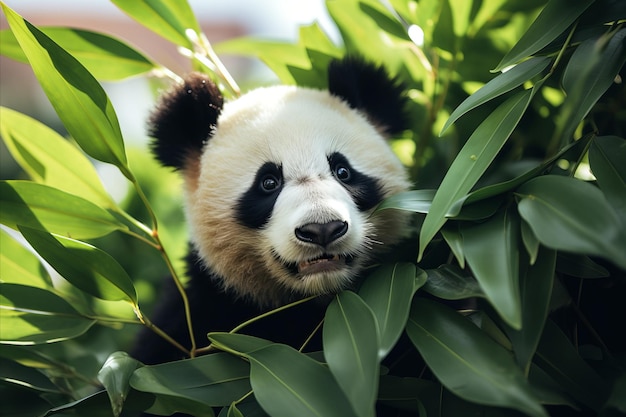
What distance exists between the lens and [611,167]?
35.3 inches

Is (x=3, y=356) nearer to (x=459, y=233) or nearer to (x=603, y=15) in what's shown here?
(x=459, y=233)

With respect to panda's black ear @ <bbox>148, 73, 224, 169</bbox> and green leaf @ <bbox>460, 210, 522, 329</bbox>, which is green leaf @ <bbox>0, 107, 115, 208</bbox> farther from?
green leaf @ <bbox>460, 210, 522, 329</bbox>

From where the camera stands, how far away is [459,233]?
2.95 feet

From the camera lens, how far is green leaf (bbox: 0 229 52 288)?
1.18 metres

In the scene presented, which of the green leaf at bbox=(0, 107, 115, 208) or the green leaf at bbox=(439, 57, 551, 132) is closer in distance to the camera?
the green leaf at bbox=(439, 57, 551, 132)

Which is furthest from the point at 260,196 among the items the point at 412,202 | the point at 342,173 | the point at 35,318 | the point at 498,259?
the point at 498,259

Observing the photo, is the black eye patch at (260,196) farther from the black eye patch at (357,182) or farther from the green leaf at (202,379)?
the green leaf at (202,379)

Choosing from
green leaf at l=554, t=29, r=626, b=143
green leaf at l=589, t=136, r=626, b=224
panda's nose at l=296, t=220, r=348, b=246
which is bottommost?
panda's nose at l=296, t=220, r=348, b=246

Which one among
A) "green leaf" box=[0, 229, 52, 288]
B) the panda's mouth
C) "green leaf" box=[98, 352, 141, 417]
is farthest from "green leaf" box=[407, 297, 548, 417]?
"green leaf" box=[0, 229, 52, 288]

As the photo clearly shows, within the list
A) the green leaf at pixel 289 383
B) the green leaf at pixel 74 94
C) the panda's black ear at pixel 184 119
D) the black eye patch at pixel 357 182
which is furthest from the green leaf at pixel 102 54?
the green leaf at pixel 289 383

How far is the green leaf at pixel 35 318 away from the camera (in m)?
1.09

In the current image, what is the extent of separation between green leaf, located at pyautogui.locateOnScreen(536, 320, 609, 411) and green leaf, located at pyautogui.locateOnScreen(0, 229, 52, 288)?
0.90 metres

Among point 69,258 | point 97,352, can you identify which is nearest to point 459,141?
point 69,258

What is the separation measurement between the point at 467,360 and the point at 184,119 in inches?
33.2
